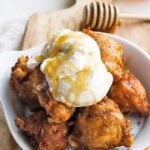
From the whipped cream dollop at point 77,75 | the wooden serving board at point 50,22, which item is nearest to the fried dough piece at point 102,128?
the whipped cream dollop at point 77,75

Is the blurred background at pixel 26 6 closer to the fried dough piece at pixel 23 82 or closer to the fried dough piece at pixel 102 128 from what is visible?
the fried dough piece at pixel 23 82

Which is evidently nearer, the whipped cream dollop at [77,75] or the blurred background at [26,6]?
the whipped cream dollop at [77,75]

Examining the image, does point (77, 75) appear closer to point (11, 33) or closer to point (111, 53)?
point (111, 53)

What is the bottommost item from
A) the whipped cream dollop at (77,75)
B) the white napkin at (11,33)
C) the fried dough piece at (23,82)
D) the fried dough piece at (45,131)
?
the white napkin at (11,33)

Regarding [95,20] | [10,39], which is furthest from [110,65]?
[10,39]

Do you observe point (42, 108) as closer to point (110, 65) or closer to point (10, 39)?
point (110, 65)

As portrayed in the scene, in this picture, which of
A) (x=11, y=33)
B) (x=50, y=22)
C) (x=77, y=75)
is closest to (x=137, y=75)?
(x=77, y=75)

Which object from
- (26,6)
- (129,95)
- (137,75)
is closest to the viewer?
(129,95)

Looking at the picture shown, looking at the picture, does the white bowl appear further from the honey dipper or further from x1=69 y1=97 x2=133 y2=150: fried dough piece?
the honey dipper
